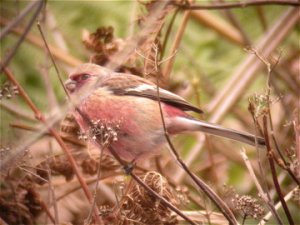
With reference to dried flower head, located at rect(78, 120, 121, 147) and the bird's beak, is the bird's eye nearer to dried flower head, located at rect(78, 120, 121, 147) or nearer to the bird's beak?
the bird's beak

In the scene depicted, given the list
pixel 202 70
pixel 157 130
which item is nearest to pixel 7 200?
pixel 157 130

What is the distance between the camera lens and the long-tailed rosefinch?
14.6 feet

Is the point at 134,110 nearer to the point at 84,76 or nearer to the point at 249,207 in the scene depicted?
the point at 84,76

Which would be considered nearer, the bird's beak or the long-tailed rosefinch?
the long-tailed rosefinch

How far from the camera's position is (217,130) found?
4336 millimetres

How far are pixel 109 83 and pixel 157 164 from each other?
2.16 feet

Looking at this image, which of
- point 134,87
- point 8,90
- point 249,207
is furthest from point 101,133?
point 134,87

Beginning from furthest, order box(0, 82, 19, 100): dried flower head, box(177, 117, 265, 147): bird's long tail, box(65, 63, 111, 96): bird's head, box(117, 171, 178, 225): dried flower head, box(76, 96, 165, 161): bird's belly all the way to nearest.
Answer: box(65, 63, 111, 96): bird's head → box(76, 96, 165, 161): bird's belly → box(177, 117, 265, 147): bird's long tail → box(117, 171, 178, 225): dried flower head → box(0, 82, 19, 100): dried flower head

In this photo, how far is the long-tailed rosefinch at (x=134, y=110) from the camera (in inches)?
175

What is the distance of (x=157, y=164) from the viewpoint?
16.1ft

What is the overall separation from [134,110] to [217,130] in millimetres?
554

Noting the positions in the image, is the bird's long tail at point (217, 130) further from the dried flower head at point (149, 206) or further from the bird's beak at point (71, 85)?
the bird's beak at point (71, 85)

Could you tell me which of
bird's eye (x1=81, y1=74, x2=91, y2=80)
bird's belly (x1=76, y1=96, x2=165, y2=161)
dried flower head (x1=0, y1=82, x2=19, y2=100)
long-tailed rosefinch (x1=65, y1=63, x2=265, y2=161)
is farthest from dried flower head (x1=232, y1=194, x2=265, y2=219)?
bird's eye (x1=81, y1=74, x2=91, y2=80)

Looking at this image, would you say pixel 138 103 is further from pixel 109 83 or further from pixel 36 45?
pixel 36 45
